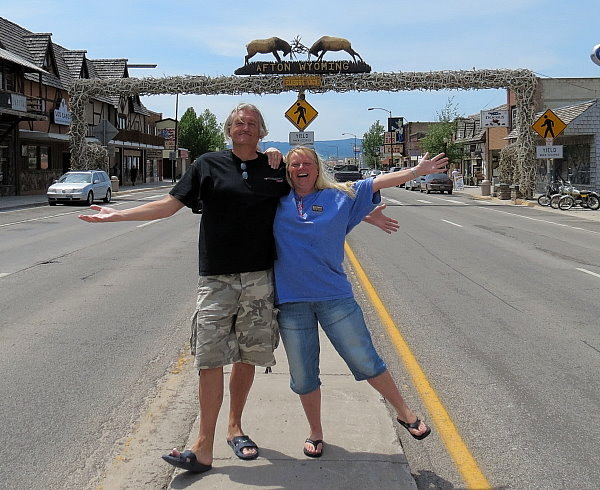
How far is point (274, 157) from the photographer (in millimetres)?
4027

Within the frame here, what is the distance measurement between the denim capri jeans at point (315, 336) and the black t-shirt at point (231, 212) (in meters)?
0.33

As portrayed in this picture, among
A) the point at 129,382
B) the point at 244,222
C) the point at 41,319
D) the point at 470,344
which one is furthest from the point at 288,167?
the point at 41,319

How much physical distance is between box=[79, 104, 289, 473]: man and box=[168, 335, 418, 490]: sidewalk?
0.13 meters

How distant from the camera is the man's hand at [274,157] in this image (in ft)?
13.1

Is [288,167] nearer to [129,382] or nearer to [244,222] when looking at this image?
[244,222]

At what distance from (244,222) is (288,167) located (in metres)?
0.41

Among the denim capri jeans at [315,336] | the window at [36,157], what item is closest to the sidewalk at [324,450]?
the denim capri jeans at [315,336]

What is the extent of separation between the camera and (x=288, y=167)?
13.0ft

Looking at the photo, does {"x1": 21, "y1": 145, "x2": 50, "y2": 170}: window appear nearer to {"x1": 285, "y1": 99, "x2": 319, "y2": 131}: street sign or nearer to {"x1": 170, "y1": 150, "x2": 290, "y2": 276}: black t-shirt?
{"x1": 285, "y1": 99, "x2": 319, "y2": 131}: street sign

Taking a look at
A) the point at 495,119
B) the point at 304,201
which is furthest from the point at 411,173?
the point at 495,119

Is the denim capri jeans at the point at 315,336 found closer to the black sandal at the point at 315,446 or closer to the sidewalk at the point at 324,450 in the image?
the black sandal at the point at 315,446

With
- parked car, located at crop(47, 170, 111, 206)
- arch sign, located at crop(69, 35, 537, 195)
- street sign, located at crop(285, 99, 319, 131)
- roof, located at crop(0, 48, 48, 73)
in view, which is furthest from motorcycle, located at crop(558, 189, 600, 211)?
roof, located at crop(0, 48, 48, 73)

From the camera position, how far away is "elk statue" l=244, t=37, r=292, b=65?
31.8 m

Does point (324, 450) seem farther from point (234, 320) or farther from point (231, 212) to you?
point (231, 212)
